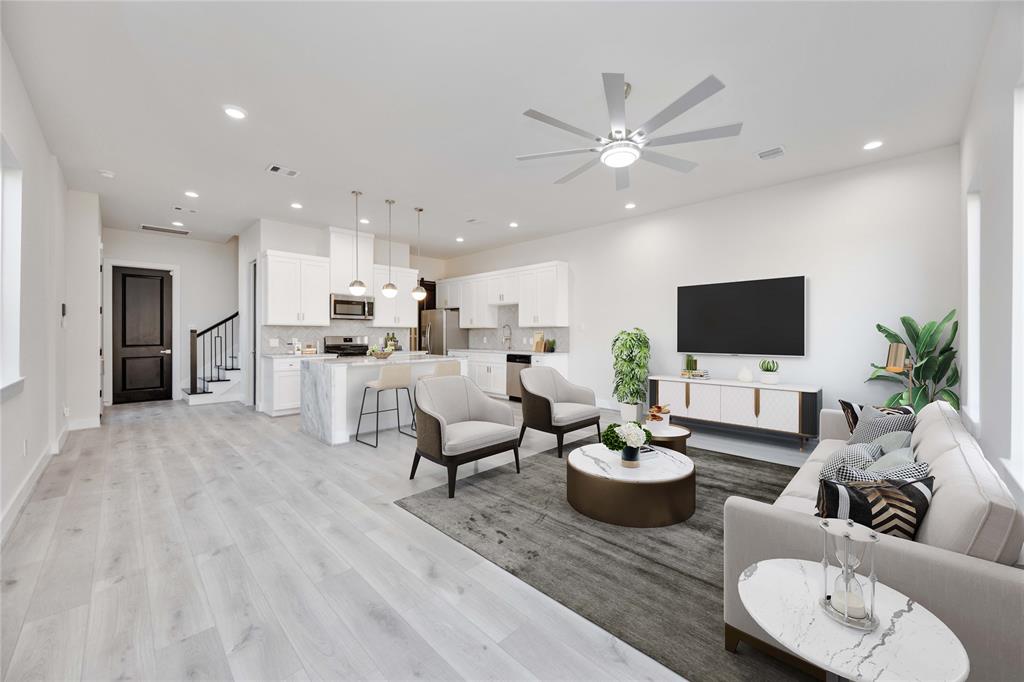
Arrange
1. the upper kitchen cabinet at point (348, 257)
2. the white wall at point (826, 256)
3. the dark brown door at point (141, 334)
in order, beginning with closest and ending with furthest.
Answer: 1. the white wall at point (826, 256)
2. the upper kitchen cabinet at point (348, 257)
3. the dark brown door at point (141, 334)

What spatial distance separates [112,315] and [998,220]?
416 inches

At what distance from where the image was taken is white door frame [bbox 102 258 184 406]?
7.09m

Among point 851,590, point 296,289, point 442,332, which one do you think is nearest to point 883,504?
point 851,590

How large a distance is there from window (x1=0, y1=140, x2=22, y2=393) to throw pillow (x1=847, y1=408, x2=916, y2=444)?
5.77 m

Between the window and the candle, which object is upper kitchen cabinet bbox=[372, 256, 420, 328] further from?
the candle

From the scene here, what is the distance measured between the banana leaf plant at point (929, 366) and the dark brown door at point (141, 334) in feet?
34.1

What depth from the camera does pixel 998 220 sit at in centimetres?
237

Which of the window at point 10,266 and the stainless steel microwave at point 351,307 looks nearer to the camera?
the window at point 10,266

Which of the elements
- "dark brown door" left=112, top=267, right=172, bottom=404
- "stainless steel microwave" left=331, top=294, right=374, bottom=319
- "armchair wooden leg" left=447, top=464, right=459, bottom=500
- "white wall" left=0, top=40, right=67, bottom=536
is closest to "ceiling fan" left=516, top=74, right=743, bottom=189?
"armchair wooden leg" left=447, top=464, right=459, bottom=500

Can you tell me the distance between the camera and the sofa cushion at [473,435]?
10.8 feet

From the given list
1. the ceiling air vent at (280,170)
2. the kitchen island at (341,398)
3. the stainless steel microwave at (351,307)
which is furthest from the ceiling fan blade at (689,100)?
the stainless steel microwave at (351,307)

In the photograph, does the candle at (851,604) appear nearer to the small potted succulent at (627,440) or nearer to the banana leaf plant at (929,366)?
the small potted succulent at (627,440)

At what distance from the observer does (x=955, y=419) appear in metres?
2.54

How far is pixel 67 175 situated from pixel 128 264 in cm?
299
